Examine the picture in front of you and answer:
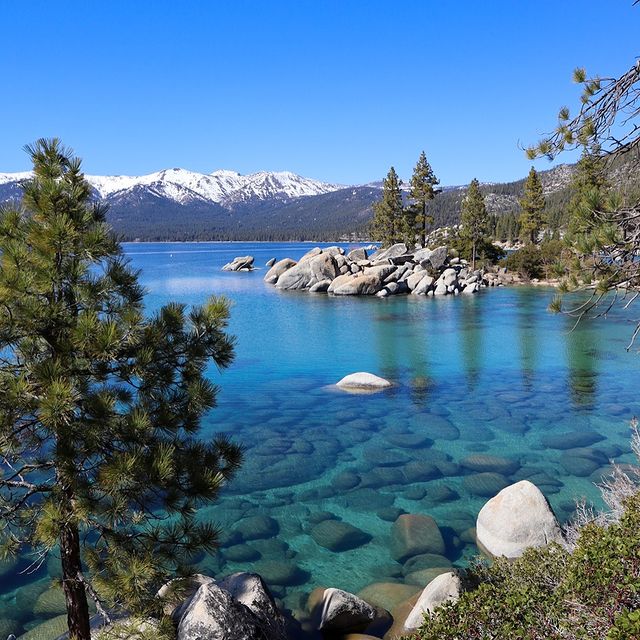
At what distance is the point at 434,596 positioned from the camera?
8.75m

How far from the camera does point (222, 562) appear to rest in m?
11.7

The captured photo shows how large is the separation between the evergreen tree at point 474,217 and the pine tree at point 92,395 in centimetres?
6283

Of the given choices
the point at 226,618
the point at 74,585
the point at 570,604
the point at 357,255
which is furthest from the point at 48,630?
the point at 357,255

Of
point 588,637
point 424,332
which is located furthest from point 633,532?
point 424,332

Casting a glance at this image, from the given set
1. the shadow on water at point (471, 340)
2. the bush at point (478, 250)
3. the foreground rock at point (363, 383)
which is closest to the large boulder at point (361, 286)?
the shadow on water at point (471, 340)

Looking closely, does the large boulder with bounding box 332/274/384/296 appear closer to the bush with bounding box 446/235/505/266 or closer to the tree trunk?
the bush with bounding box 446/235/505/266

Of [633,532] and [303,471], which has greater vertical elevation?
[633,532]

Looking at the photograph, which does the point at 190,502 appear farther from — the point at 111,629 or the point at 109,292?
the point at 109,292

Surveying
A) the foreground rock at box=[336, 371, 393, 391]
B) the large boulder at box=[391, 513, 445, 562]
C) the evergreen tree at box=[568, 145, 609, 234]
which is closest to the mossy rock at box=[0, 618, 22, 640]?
the large boulder at box=[391, 513, 445, 562]

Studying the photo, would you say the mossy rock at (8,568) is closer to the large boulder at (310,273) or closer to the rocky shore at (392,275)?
the rocky shore at (392,275)

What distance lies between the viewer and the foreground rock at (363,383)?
24141mm

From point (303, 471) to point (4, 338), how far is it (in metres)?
11.4

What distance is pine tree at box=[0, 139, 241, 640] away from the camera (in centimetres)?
611

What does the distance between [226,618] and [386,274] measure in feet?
177
